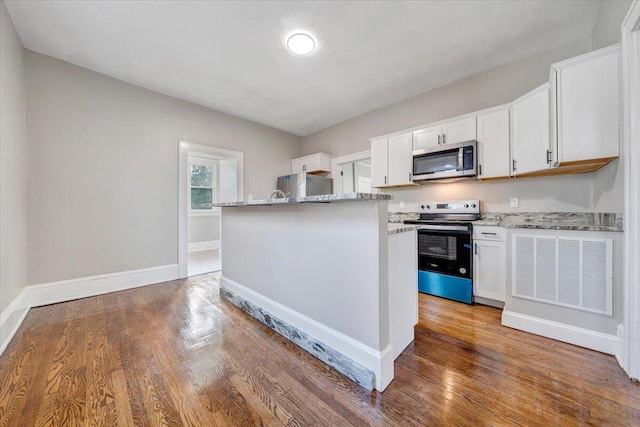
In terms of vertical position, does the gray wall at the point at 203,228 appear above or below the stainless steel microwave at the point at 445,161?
below

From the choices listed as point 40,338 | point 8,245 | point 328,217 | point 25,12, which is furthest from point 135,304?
point 25,12

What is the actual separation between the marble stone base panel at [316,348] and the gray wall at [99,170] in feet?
6.54

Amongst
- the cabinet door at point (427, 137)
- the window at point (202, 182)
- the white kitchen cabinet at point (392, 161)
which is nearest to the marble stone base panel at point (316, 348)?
the white kitchen cabinet at point (392, 161)

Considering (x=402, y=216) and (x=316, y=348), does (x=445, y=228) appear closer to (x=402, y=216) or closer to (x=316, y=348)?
(x=402, y=216)

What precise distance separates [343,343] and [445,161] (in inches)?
101

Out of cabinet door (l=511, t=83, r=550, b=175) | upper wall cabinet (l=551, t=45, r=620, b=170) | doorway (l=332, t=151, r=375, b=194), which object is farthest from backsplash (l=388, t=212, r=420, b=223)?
upper wall cabinet (l=551, t=45, r=620, b=170)

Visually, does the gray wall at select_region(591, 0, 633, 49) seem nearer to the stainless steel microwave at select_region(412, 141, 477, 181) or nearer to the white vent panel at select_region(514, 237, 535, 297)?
the stainless steel microwave at select_region(412, 141, 477, 181)

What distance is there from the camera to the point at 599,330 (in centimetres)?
171

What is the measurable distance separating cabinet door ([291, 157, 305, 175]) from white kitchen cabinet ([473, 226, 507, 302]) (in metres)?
3.40

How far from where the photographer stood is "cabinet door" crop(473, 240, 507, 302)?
2.44 m

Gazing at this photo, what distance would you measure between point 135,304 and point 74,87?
265 centimetres

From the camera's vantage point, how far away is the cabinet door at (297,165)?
5039mm

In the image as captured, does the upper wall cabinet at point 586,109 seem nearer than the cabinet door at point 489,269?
Yes

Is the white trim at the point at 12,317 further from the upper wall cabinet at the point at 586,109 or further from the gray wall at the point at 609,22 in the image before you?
the gray wall at the point at 609,22
